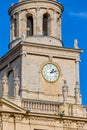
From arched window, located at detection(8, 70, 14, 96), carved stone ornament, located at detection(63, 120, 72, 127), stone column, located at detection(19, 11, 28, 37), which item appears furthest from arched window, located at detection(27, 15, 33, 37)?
carved stone ornament, located at detection(63, 120, 72, 127)

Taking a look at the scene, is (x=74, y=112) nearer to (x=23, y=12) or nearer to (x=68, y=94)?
(x=68, y=94)

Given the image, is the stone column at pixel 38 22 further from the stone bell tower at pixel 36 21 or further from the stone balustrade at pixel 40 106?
the stone balustrade at pixel 40 106

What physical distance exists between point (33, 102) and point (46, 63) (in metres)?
4.05

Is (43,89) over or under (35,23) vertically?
under

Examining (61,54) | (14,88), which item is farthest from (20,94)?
(61,54)

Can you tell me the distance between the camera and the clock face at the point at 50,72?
62.2 meters

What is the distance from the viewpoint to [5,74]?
210ft

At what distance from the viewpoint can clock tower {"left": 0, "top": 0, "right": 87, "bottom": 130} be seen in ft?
194

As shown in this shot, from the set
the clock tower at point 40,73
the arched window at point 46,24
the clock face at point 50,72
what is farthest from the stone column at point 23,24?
the clock face at point 50,72

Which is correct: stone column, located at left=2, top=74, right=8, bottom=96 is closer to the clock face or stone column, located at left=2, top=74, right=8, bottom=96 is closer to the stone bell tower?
the clock face

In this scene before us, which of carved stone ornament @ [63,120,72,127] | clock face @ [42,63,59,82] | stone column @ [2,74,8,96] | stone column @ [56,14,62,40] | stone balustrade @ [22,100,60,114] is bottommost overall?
carved stone ornament @ [63,120,72,127]

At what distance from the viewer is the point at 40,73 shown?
62.0 meters

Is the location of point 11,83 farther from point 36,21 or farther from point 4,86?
point 36,21

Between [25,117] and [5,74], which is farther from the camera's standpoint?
[5,74]
